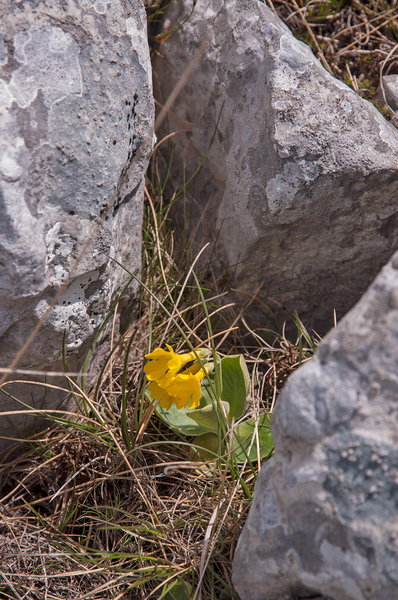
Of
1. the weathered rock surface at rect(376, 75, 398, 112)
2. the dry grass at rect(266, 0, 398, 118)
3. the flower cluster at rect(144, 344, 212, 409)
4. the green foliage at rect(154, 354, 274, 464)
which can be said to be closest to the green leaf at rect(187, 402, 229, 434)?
the green foliage at rect(154, 354, 274, 464)

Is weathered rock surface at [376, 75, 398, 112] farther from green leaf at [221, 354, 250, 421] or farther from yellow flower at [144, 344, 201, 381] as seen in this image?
yellow flower at [144, 344, 201, 381]

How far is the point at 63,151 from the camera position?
135 centimetres

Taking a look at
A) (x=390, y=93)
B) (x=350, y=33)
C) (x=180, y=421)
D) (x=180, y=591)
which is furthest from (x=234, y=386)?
(x=350, y=33)

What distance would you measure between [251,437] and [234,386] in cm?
20

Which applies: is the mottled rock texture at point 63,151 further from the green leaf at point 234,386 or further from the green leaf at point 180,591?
the green leaf at point 180,591

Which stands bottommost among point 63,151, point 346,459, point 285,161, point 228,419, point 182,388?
point 228,419

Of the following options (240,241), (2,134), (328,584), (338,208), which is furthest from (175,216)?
(328,584)

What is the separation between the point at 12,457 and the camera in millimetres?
1822

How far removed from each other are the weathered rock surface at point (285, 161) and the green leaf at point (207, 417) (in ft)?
1.96

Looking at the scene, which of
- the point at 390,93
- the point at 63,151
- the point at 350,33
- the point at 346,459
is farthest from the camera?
the point at 350,33

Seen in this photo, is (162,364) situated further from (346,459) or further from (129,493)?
(346,459)

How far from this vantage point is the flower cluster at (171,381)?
1.58 meters

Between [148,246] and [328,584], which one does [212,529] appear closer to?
[328,584]

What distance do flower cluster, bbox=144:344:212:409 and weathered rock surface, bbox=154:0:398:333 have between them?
0.58 meters
